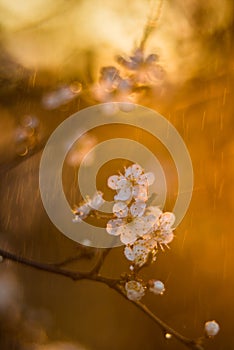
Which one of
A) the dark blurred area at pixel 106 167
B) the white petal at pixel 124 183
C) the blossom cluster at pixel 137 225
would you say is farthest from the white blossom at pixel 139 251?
the dark blurred area at pixel 106 167

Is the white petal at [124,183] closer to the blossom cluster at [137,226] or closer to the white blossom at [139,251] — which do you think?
the blossom cluster at [137,226]

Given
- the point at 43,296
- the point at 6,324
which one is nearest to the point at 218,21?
the point at 43,296

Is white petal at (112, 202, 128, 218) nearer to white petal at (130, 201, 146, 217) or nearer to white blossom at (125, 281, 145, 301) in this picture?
white petal at (130, 201, 146, 217)

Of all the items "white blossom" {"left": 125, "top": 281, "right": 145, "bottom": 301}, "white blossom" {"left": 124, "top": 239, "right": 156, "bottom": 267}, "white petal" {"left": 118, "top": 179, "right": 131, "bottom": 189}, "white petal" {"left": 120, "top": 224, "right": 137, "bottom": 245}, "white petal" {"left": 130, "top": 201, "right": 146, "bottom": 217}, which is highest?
"white petal" {"left": 118, "top": 179, "right": 131, "bottom": 189}

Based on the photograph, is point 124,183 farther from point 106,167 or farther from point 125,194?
point 106,167

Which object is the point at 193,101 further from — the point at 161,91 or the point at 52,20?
the point at 52,20

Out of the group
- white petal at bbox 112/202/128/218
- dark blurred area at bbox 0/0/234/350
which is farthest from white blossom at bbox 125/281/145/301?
dark blurred area at bbox 0/0/234/350
